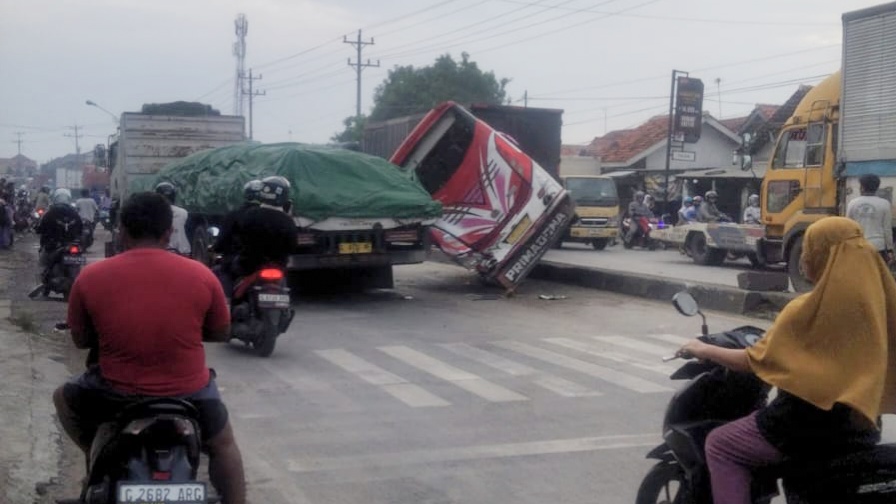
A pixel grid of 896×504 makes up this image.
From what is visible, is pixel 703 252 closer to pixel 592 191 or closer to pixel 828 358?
pixel 592 191

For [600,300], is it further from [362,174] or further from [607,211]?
[607,211]

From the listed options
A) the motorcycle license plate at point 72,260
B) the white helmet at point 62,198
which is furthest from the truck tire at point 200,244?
the white helmet at point 62,198

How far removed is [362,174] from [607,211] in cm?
1710

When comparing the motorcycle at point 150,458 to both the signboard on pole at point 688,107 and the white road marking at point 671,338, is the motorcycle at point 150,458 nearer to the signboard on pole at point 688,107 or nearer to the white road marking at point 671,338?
the white road marking at point 671,338

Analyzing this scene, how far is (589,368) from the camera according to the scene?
10820 mm

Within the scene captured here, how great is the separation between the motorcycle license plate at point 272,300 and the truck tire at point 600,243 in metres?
22.1

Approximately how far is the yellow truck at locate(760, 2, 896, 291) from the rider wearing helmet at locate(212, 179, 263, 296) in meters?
7.34

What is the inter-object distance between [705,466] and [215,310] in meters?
2.06

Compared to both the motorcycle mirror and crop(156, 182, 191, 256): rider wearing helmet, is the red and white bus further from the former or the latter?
the motorcycle mirror

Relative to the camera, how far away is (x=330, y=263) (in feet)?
50.3

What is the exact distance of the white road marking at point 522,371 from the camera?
31.7ft

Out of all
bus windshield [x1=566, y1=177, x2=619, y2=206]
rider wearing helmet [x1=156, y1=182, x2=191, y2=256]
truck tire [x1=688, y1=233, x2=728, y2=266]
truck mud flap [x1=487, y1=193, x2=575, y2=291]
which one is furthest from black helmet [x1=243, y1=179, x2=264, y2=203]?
bus windshield [x1=566, y1=177, x2=619, y2=206]

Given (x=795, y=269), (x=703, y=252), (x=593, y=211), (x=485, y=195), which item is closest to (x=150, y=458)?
(x=485, y=195)

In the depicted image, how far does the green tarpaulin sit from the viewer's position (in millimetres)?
15219
